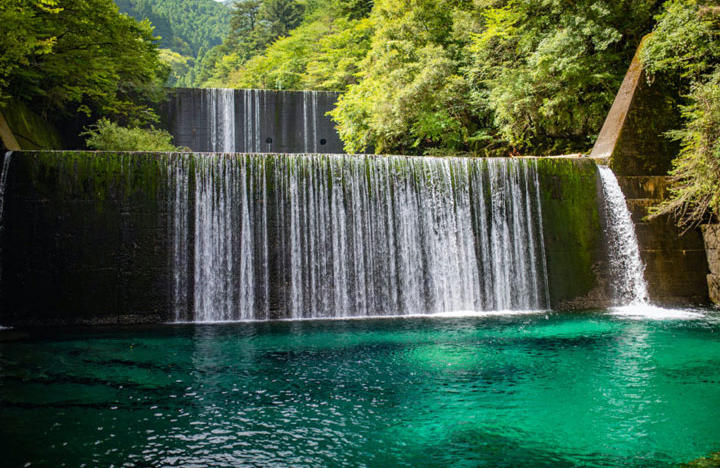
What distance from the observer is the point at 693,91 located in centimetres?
1159

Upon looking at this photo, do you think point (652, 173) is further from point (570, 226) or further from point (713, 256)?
point (570, 226)

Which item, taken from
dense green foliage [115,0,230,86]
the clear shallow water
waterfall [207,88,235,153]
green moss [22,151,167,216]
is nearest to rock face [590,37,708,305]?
the clear shallow water

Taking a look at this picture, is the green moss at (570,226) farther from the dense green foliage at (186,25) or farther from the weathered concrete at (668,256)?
the dense green foliage at (186,25)

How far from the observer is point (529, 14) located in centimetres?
1417

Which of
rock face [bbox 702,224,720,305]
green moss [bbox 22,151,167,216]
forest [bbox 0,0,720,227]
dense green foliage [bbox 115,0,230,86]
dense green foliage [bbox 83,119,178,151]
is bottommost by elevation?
rock face [bbox 702,224,720,305]

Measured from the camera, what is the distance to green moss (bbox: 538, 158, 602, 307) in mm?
11523

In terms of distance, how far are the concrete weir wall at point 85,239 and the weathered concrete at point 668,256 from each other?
29.5 feet

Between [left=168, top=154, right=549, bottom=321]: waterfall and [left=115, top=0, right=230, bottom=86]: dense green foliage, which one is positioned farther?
[left=115, top=0, right=230, bottom=86]: dense green foliage

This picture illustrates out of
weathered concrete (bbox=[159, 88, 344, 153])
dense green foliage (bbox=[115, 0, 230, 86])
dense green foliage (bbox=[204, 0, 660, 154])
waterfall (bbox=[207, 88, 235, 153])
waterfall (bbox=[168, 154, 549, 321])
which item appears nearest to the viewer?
waterfall (bbox=[168, 154, 549, 321])

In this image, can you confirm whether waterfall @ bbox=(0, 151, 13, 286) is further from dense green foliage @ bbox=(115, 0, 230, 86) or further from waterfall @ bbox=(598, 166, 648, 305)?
dense green foliage @ bbox=(115, 0, 230, 86)

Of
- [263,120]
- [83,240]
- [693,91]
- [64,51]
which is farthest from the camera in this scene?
[263,120]

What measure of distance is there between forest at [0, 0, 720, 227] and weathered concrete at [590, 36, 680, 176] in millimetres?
271

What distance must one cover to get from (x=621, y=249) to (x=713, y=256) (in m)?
1.70

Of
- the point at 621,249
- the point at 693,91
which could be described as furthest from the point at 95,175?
the point at 693,91
